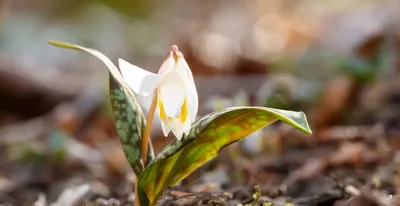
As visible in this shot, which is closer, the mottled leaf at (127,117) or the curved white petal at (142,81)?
the curved white petal at (142,81)

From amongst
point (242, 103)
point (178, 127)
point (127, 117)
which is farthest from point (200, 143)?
point (242, 103)

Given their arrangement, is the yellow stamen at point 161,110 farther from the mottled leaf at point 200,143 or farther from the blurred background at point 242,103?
the blurred background at point 242,103

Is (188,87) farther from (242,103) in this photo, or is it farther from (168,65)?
(242,103)

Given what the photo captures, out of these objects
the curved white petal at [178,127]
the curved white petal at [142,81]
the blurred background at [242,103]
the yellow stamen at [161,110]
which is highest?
the blurred background at [242,103]

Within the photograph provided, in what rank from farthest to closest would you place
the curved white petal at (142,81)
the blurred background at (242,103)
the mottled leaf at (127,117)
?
the blurred background at (242,103) < the mottled leaf at (127,117) < the curved white petal at (142,81)

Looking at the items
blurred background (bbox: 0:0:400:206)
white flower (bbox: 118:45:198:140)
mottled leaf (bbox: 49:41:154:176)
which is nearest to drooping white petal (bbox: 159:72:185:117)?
white flower (bbox: 118:45:198:140)

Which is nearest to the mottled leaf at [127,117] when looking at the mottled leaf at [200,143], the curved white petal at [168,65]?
the mottled leaf at [200,143]

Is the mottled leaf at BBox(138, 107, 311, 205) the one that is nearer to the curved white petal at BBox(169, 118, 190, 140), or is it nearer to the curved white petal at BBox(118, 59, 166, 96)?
the curved white petal at BBox(169, 118, 190, 140)

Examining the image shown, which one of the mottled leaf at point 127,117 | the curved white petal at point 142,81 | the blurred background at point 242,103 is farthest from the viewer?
the blurred background at point 242,103

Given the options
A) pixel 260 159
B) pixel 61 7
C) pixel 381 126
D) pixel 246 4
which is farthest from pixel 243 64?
pixel 61 7
